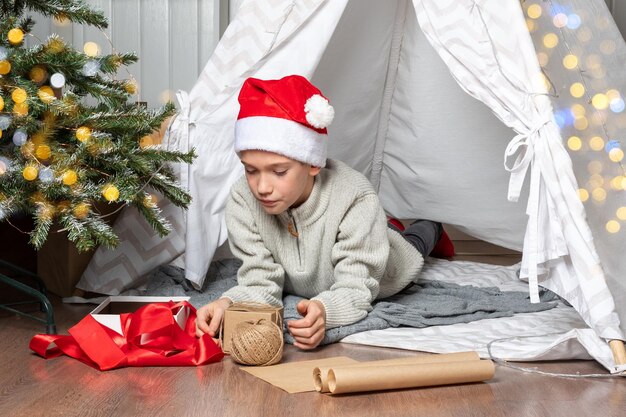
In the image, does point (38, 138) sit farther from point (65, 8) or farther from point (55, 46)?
point (65, 8)

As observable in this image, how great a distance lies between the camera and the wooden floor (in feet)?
4.47

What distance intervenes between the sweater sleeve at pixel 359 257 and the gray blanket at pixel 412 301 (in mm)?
49

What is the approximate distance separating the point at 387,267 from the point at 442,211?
0.77 meters

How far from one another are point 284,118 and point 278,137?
0.15ft

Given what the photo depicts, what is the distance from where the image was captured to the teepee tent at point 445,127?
5.56 ft

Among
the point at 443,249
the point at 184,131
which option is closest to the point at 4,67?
the point at 184,131

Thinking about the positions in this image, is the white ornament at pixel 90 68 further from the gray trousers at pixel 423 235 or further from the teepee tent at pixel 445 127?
the gray trousers at pixel 423 235


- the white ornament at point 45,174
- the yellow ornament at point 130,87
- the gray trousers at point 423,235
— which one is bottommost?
the gray trousers at point 423,235

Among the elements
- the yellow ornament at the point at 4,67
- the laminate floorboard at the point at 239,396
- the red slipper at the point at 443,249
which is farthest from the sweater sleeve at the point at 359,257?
the red slipper at the point at 443,249

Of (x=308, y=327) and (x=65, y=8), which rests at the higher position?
→ (x=65, y=8)

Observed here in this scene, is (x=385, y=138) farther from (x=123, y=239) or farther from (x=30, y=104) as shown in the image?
(x=30, y=104)

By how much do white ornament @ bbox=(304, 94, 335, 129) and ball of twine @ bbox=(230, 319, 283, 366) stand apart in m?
0.48

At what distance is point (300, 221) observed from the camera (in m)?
1.99

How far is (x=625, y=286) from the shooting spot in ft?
5.49
